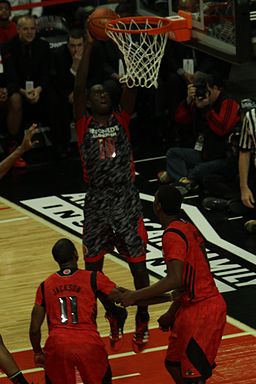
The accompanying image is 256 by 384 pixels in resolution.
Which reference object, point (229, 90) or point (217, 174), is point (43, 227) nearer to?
point (217, 174)

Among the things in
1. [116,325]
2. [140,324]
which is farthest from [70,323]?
[140,324]

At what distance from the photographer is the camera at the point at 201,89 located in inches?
549

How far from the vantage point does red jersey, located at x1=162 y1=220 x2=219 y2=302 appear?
26.9ft

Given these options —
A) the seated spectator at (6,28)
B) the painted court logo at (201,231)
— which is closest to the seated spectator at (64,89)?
the seated spectator at (6,28)

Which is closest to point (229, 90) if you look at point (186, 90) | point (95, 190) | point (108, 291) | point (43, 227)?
point (186, 90)

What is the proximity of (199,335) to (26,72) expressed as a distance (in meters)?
8.44

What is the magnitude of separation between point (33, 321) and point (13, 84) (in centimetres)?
785

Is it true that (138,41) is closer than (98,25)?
No

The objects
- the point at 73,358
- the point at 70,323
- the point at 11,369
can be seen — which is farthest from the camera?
the point at 11,369

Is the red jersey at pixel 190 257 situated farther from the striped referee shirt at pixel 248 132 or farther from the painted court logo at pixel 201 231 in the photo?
the striped referee shirt at pixel 248 132

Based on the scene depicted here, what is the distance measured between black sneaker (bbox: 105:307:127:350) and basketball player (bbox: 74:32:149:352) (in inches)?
3.0

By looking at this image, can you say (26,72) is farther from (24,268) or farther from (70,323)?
(70,323)

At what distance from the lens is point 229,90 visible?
612 inches

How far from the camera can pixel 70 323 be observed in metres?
8.33
